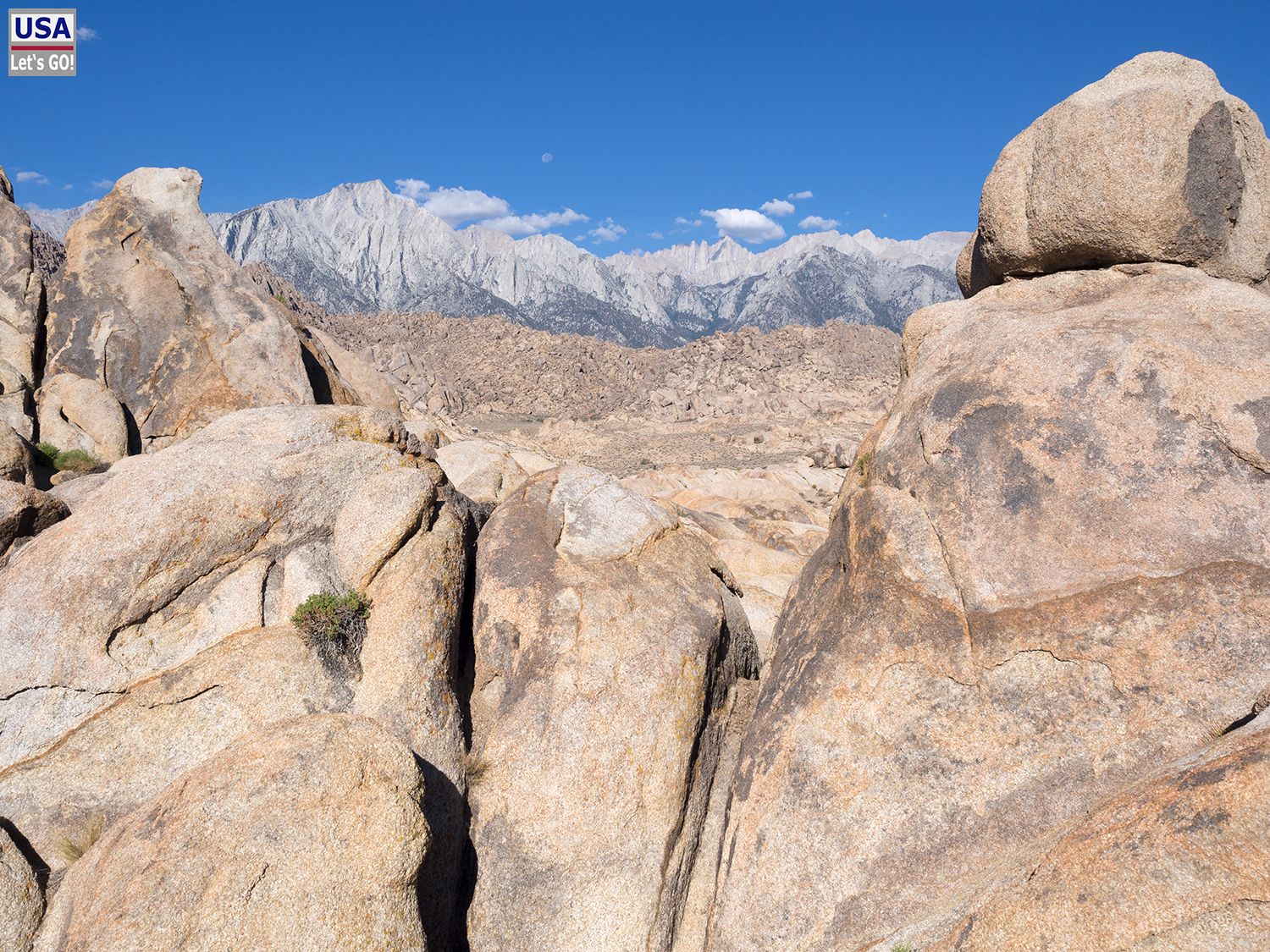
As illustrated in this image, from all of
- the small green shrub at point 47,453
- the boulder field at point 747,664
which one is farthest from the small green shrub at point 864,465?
the small green shrub at point 47,453

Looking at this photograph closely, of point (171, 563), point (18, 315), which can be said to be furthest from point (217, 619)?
point (18, 315)

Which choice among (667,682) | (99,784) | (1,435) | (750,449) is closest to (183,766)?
(99,784)

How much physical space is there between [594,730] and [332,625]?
115 inches

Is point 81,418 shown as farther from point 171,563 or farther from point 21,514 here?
point 171,563

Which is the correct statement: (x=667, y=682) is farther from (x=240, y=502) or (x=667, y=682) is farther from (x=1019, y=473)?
(x=240, y=502)

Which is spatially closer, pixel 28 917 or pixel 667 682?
pixel 28 917

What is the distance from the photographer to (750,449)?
6009 cm

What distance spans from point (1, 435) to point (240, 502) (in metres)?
4.61

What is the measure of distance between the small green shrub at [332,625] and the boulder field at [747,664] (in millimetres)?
41

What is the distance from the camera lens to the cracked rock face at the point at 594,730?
7.25 m

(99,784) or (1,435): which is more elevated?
(1,435)

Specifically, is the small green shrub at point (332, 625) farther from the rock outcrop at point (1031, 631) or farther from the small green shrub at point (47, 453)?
the small green shrub at point (47, 453)

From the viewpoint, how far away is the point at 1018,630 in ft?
22.3

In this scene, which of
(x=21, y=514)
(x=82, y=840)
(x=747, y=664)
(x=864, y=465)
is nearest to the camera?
(x=82, y=840)
